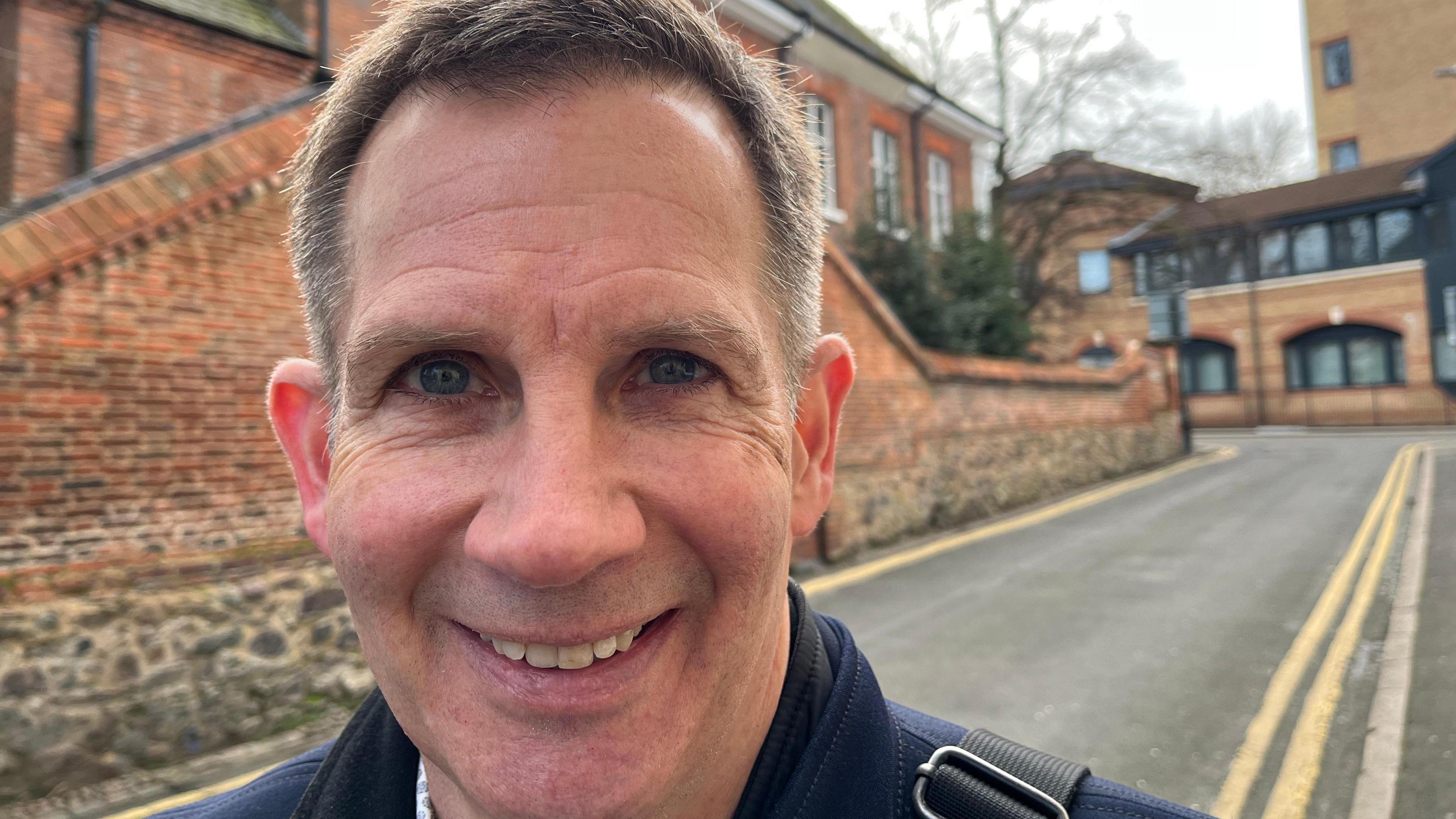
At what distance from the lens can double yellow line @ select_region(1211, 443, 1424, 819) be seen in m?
3.57

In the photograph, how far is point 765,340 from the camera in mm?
1070

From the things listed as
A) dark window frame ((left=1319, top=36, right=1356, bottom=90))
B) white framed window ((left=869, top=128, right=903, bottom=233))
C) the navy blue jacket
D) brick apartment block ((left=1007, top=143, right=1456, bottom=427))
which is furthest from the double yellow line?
dark window frame ((left=1319, top=36, right=1356, bottom=90))

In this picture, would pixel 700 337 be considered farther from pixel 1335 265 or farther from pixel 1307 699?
pixel 1335 265

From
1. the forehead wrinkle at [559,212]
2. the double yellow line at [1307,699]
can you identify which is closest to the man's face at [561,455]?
the forehead wrinkle at [559,212]

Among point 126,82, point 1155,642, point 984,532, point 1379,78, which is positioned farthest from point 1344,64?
point 126,82

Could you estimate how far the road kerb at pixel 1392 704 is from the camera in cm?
351

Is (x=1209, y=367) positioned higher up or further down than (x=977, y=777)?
higher up

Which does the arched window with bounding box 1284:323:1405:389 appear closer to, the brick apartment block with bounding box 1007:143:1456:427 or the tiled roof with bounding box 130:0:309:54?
the brick apartment block with bounding box 1007:143:1456:427

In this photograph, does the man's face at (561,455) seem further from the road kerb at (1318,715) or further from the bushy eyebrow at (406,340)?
the road kerb at (1318,715)

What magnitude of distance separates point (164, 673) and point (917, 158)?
17.4 meters

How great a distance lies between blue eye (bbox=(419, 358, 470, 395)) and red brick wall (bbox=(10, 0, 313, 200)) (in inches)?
336

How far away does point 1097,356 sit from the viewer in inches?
1404

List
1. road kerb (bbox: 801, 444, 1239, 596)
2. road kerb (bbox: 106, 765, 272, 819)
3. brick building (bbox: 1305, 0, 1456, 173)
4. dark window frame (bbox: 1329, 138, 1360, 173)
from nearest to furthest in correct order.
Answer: road kerb (bbox: 106, 765, 272, 819) < road kerb (bbox: 801, 444, 1239, 596) < brick building (bbox: 1305, 0, 1456, 173) < dark window frame (bbox: 1329, 138, 1360, 173)

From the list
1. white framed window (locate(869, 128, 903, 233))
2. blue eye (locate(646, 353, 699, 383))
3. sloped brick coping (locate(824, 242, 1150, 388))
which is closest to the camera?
blue eye (locate(646, 353, 699, 383))
